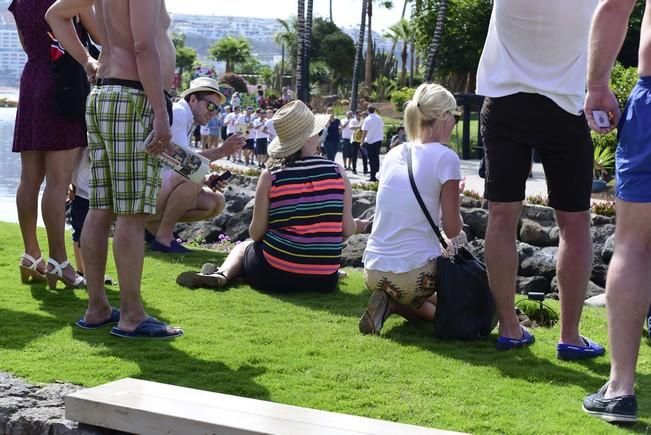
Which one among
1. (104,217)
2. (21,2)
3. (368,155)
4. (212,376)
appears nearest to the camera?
(212,376)

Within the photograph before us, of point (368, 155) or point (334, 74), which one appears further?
point (334, 74)

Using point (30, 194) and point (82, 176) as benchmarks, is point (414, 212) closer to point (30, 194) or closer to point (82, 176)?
point (30, 194)

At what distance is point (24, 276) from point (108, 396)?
333 centimetres

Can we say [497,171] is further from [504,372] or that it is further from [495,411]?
[495,411]

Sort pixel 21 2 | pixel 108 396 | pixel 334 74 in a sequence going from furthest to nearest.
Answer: pixel 334 74
pixel 21 2
pixel 108 396

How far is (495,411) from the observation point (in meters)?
4.08

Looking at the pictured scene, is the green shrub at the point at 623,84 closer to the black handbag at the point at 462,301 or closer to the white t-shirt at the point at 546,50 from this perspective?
the black handbag at the point at 462,301

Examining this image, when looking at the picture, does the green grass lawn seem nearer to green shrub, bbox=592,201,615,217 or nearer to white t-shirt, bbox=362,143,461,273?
white t-shirt, bbox=362,143,461,273

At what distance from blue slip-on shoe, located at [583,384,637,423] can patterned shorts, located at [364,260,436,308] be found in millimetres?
1531

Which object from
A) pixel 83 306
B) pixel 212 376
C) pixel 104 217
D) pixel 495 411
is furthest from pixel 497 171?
pixel 83 306

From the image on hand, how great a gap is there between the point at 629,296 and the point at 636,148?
0.59m

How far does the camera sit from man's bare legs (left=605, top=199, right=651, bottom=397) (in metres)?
3.97

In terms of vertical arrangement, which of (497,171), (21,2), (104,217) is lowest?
(104,217)

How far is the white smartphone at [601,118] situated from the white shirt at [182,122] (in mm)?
4960
